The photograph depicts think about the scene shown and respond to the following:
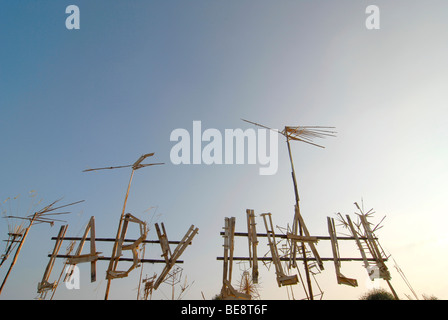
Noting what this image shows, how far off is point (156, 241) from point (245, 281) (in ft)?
53.5

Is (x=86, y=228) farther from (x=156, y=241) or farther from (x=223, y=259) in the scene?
(x=223, y=259)

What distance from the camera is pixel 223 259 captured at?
9.13 m

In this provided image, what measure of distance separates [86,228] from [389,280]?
1392cm
